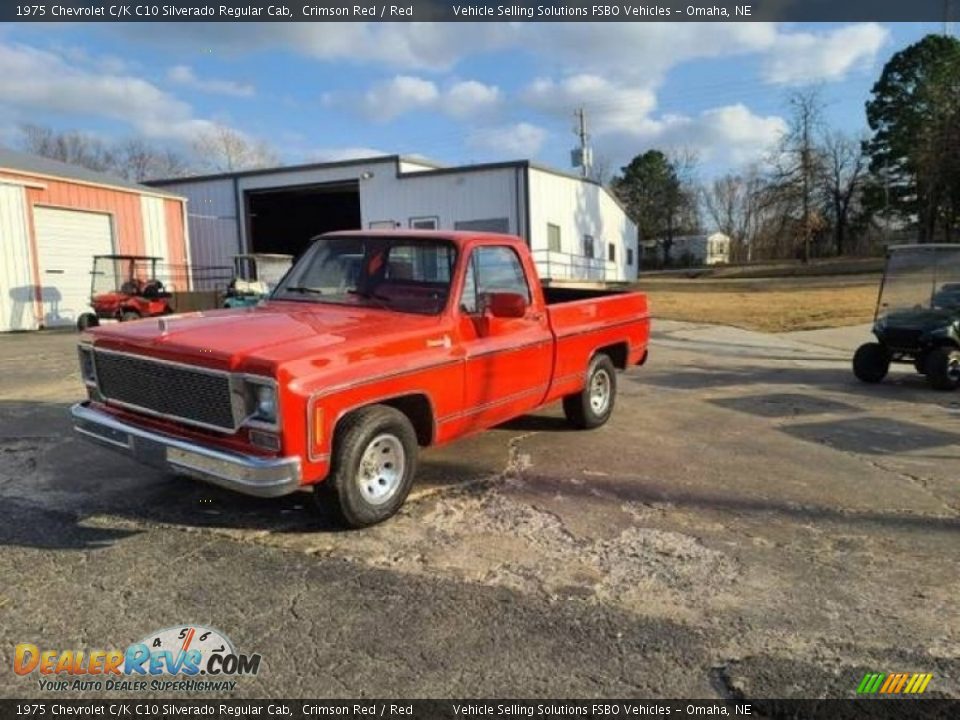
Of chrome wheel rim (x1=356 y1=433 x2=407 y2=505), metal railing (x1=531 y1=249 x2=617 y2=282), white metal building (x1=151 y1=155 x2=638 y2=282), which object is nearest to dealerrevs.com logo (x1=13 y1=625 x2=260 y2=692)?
chrome wheel rim (x1=356 y1=433 x2=407 y2=505)

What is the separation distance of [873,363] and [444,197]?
17295 mm

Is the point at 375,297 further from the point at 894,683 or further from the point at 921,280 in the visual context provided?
the point at 921,280

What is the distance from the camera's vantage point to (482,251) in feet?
19.1

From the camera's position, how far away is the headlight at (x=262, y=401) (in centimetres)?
400

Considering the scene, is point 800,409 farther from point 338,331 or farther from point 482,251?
point 338,331

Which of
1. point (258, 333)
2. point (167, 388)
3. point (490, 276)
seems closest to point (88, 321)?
point (490, 276)

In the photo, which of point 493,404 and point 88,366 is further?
point 493,404

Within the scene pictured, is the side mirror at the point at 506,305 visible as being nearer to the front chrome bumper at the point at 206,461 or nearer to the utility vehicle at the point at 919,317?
the front chrome bumper at the point at 206,461

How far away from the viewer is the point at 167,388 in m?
4.44

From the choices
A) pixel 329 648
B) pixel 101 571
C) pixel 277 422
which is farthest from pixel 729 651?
pixel 101 571

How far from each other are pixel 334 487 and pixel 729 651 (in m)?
2.28

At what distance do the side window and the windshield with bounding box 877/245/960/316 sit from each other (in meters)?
6.76

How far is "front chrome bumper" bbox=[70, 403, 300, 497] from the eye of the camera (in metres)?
3.98

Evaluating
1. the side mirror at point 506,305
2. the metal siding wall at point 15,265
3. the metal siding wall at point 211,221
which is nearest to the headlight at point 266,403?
the side mirror at point 506,305
